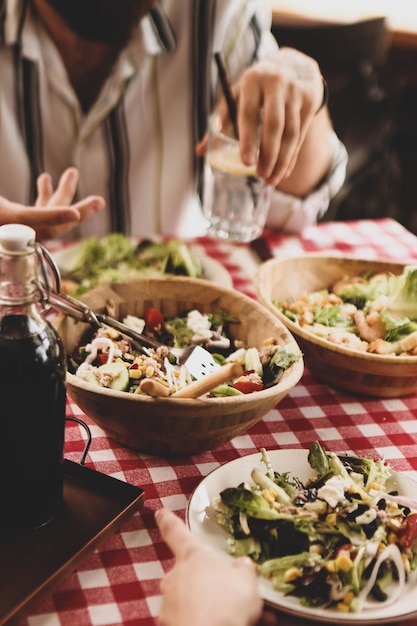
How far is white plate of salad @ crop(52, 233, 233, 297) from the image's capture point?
5.60 feet

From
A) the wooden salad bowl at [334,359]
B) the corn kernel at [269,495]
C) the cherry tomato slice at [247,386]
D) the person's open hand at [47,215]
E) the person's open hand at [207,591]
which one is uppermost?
the person's open hand at [47,215]

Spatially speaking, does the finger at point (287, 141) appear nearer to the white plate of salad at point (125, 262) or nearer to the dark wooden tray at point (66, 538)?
the white plate of salad at point (125, 262)

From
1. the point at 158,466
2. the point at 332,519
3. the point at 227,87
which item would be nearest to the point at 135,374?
the point at 158,466

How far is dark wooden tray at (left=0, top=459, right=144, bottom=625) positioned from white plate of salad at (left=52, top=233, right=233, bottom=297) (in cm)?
70

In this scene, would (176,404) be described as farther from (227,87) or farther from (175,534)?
(227,87)

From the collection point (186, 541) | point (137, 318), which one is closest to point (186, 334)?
point (137, 318)

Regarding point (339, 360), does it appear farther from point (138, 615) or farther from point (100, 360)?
point (138, 615)

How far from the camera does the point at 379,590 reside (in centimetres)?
86

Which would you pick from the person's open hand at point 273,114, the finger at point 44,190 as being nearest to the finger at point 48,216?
the finger at point 44,190

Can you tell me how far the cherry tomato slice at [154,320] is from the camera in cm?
137

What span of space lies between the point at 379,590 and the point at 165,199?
6.30 ft

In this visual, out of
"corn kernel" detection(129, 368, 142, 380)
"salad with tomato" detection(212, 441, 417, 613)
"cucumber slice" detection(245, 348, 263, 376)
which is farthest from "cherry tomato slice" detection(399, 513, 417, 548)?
"corn kernel" detection(129, 368, 142, 380)

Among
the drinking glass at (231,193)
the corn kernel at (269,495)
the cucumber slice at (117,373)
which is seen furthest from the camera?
the drinking glass at (231,193)

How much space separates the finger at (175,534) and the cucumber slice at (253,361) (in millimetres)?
371
